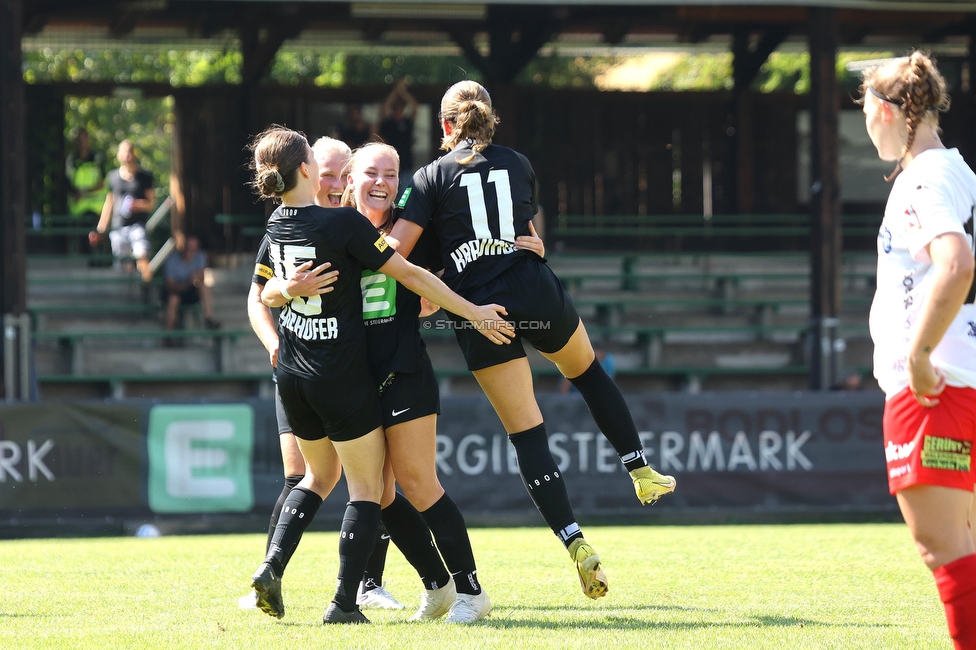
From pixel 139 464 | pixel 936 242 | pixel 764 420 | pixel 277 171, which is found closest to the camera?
pixel 936 242

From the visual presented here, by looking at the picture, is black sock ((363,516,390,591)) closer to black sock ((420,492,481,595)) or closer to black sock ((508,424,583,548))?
black sock ((420,492,481,595))

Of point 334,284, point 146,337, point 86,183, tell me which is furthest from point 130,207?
point 334,284

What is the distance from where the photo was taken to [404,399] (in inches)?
177

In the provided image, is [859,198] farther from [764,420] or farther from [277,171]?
[277,171]

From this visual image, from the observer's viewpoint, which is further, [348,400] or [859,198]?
[859,198]

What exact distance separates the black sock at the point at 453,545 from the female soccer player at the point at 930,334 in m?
1.86

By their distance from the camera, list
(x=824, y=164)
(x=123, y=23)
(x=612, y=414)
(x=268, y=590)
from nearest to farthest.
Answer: (x=268, y=590) → (x=612, y=414) → (x=824, y=164) → (x=123, y=23)

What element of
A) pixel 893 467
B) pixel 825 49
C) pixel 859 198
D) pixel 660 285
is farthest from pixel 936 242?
pixel 859 198

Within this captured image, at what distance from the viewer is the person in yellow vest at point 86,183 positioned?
16750 mm

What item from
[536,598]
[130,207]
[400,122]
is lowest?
[536,598]

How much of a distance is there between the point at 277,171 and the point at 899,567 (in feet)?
13.0

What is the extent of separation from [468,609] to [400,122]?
41.5 ft

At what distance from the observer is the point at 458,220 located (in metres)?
4.82

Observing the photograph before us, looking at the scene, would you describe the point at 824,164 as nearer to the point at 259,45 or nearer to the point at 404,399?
the point at 259,45
